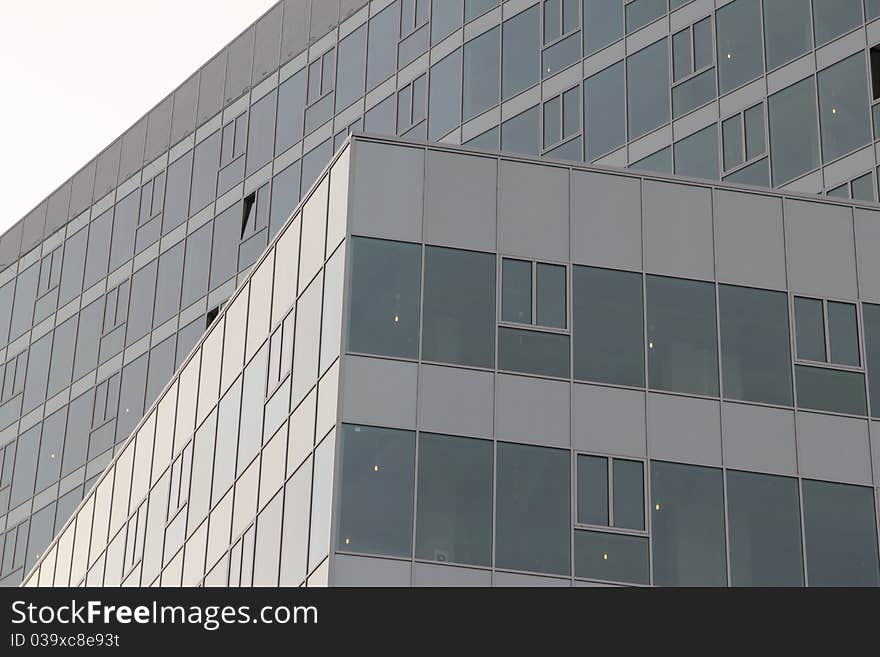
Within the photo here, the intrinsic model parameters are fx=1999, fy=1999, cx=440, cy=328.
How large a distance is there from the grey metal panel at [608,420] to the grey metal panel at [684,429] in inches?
9.0

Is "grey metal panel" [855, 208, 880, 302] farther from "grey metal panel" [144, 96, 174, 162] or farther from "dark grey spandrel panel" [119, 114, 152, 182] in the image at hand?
"dark grey spandrel panel" [119, 114, 152, 182]

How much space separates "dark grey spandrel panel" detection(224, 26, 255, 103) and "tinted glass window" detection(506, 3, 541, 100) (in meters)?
14.4

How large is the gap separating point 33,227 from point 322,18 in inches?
790

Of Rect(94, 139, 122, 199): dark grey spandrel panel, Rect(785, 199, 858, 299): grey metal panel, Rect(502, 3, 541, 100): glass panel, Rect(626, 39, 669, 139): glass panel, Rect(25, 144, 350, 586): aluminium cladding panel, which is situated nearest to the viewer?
Rect(25, 144, 350, 586): aluminium cladding panel

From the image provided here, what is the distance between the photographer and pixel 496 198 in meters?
36.7

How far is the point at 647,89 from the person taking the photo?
5431cm

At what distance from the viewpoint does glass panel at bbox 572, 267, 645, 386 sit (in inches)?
1406

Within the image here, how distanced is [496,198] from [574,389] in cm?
394

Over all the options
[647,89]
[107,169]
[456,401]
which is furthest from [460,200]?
[107,169]

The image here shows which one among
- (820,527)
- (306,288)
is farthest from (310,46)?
(820,527)

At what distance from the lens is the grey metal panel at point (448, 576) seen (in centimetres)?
3278

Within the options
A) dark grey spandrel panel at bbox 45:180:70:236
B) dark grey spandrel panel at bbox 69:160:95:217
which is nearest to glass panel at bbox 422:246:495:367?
dark grey spandrel panel at bbox 69:160:95:217

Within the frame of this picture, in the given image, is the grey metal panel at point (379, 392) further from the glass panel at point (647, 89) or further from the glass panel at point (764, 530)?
the glass panel at point (647, 89)

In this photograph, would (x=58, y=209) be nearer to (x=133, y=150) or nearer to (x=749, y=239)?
(x=133, y=150)
